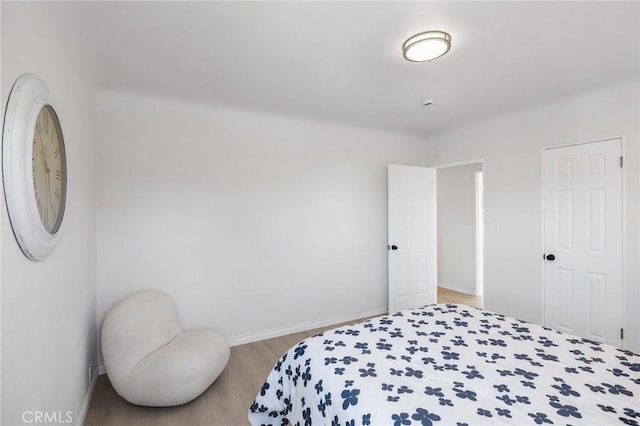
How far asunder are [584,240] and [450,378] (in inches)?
99.1

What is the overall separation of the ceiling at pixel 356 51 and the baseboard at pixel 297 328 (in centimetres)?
247

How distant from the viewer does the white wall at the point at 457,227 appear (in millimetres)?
5203

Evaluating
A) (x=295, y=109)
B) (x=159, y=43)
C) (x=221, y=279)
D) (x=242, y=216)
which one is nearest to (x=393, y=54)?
(x=295, y=109)

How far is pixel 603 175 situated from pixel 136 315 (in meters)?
4.28

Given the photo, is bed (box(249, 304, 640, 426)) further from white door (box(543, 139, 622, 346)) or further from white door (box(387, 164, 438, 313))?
white door (box(387, 164, 438, 313))

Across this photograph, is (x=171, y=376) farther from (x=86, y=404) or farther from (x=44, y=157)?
(x=44, y=157)

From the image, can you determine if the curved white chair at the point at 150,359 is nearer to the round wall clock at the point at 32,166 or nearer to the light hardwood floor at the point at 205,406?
the light hardwood floor at the point at 205,406

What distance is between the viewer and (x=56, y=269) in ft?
4.91

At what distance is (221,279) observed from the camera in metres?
3.13

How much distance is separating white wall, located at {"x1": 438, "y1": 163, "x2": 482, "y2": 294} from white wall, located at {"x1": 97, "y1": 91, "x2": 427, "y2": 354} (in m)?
1.88

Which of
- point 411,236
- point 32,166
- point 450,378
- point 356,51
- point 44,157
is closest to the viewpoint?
point 32,166

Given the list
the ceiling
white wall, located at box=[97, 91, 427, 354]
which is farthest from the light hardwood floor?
the ceiling

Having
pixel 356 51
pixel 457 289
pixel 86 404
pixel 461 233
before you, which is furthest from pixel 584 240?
pixel 86 404

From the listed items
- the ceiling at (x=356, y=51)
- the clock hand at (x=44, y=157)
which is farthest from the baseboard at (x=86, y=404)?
the ceiling at (x=356, y=51)
